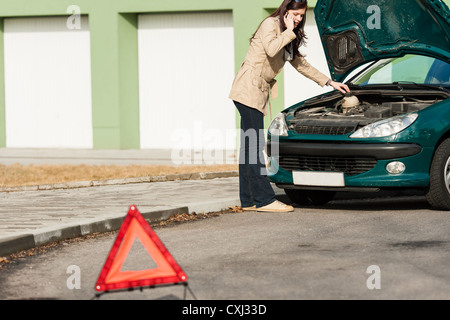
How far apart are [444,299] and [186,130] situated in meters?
14.0

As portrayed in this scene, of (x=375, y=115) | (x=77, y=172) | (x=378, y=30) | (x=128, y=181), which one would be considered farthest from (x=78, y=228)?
(x=77, y=172)

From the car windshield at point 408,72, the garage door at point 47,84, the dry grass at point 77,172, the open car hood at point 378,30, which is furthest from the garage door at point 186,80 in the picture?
the open car hood at point 378,30

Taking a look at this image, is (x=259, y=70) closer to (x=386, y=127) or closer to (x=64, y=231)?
(x=386, y=127)

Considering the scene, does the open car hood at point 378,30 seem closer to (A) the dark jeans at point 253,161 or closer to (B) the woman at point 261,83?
(B) the woman at point 261,83

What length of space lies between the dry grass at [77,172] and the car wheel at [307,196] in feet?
9.67

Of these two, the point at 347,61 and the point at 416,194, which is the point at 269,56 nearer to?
the point at 347,61

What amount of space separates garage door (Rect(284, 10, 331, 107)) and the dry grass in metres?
5.17

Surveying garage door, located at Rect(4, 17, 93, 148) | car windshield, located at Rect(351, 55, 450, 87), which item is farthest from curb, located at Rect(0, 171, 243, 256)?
garage door, located at Rect(4, 17, 93, 148)

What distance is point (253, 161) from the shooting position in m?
9.14

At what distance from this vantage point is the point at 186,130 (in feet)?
62.4

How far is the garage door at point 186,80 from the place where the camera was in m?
18.9

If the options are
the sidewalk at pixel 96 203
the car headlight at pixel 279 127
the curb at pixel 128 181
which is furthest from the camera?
the curb at pixel 128 181

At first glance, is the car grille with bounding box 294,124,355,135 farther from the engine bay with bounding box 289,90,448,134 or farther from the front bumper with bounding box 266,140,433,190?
the front bumper with bounding box 266,140,433,190
